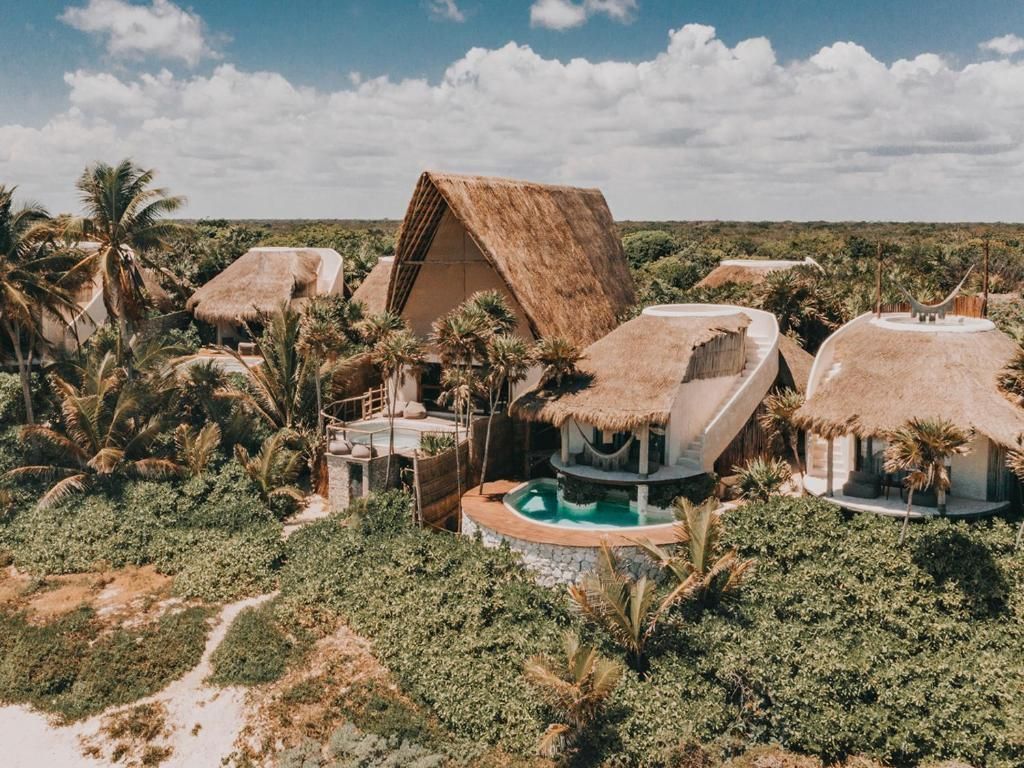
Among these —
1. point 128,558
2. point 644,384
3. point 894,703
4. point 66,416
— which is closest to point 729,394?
point 644,384

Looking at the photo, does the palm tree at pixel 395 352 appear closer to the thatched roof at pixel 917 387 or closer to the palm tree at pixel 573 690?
the palm tree at pixel 573 690

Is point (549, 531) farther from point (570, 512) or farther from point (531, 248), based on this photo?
point (531, 248)

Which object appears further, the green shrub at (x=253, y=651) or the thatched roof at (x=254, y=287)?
the thatched roof at (x=254, y=287)

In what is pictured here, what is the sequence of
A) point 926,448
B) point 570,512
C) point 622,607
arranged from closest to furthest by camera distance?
point 926,448 < point 622,607 < point 570,512

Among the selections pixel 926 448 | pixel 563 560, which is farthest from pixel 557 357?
pixel 926 448

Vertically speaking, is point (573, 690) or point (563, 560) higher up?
point (563, 560)

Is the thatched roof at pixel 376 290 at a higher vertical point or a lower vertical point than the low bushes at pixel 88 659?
higher

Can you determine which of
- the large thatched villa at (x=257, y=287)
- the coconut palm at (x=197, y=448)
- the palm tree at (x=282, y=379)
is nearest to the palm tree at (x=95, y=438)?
the coconut palm at (x=197, y=448)

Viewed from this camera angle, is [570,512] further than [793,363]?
No
